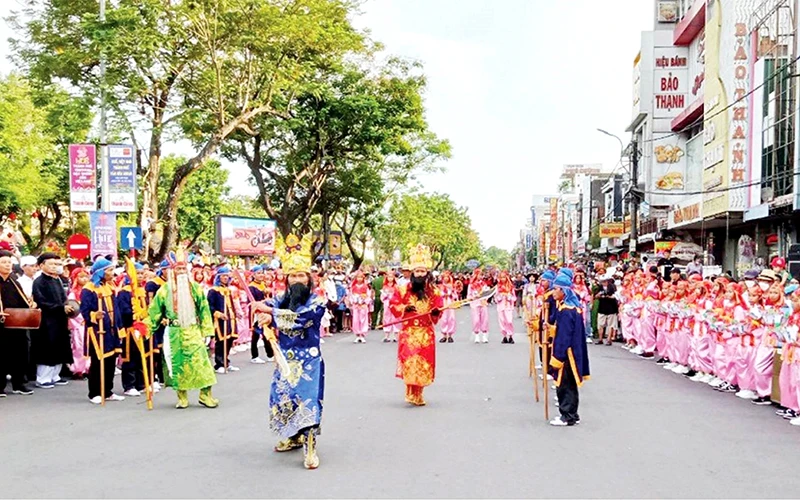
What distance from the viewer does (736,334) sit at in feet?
38.2

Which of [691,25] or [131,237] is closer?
[131,237]

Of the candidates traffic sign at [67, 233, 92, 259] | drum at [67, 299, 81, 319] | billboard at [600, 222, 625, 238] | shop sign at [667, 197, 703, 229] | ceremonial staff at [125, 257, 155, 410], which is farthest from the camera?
billboard at [600, 222, 625, 238]

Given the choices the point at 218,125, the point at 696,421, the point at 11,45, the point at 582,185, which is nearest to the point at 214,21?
the point at 218,125

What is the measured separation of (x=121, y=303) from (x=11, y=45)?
45.5 feet

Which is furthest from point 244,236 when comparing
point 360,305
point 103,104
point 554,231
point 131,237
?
point 554,231

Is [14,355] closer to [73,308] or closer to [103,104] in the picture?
[73,308]

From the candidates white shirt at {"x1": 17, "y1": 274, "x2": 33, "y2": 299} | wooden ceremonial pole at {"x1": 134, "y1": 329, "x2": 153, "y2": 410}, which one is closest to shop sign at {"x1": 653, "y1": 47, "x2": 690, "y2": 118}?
white shirt at {"x1": 17, "y1": 274, "x2": 33, "y2": 299}

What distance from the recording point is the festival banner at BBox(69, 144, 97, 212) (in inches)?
766

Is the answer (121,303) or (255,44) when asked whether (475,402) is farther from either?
(255,44)

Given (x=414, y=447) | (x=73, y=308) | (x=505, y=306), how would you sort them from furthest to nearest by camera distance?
(x=505, y=306), (x=73, y=308), (x=414, y=447)

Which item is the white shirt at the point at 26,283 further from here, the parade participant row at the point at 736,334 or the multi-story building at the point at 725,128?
the multi-story building at the point at 725,128

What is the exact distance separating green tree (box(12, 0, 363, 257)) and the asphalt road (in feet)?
35.1

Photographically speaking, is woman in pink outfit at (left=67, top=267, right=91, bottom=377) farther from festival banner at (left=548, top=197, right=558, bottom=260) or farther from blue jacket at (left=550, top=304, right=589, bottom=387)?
festival banner at (left=548, top=197, right=558, bottom=260)

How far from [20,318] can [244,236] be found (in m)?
16.1
